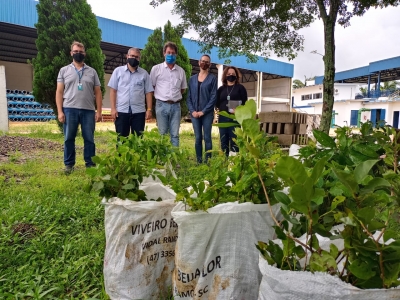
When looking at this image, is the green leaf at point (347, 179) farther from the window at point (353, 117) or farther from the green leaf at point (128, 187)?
the window at point (353, 117)

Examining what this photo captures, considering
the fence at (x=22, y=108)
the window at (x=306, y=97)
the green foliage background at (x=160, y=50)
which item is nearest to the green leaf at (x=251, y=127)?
the green foliage background at (x=160, y=50)

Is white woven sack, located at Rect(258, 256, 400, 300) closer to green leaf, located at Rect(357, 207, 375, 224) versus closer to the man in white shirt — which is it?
green leaf, located at Rect(357, 207, 375, 224)

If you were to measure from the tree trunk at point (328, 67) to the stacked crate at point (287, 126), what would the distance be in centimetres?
58

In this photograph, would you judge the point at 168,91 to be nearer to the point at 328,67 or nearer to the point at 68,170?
the point at 68,170

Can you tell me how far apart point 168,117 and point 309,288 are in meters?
3.61

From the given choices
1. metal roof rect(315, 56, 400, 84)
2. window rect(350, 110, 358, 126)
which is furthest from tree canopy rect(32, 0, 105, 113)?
window rect(350, 110, 358, 126)

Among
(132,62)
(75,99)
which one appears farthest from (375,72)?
(75,99)

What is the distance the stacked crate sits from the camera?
5.89 metres

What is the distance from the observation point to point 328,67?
541 cm

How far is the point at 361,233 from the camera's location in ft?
2.33

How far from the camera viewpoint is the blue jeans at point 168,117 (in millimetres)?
4152

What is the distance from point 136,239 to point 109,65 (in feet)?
89.9

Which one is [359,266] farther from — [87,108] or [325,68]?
[325,68]

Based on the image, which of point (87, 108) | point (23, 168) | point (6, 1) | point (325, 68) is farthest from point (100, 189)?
point (6, 1)
